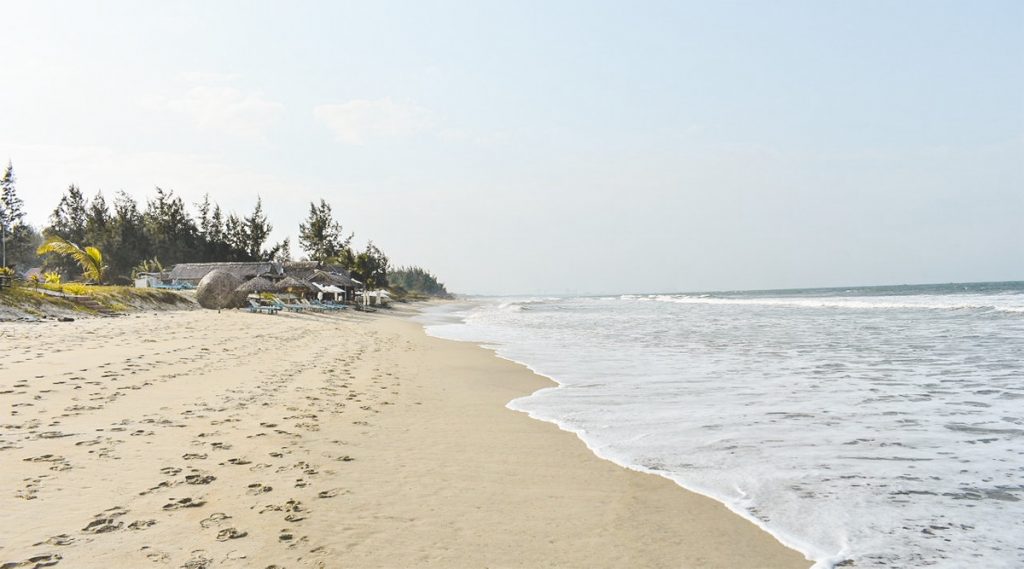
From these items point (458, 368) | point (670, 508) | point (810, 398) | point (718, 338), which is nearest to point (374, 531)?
point (670, 508)

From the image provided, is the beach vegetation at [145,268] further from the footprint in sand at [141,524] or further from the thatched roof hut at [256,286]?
the footprint in sand at [141,524]

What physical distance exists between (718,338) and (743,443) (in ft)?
46.5

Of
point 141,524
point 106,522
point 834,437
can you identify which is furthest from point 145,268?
point 834,437

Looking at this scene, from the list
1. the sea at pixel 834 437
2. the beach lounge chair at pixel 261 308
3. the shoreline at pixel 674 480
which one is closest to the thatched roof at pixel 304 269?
the beach lounge chair at pixel 261 308

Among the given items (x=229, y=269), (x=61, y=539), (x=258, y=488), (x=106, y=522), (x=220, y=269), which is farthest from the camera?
(x=229, y=269)

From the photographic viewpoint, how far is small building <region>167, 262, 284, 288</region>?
163 feet

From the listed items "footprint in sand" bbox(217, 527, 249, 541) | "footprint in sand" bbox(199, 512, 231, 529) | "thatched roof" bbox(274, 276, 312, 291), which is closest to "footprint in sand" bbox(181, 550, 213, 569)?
"footprint in sand" bbox(217, 527, 249, 541)

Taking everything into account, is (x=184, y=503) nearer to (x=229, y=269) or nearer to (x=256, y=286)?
Answer: (x=256, y=286)

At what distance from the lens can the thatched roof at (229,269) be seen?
4978cm

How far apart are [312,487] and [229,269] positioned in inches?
2010

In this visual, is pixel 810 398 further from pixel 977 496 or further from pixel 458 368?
pixel 458 368

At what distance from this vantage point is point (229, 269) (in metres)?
50.4

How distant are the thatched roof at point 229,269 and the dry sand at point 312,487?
1678 inches

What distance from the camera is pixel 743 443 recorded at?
6539mm
